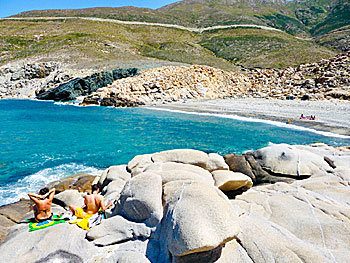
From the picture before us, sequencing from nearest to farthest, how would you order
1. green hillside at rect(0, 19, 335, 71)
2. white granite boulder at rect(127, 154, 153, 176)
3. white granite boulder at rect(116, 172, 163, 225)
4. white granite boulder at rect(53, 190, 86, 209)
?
1. white granite boulder at rect(116, 172, 163, 225)
2. white granite boulder at rect(53, 190, 86, 209)
3. white granite boulder at rect(127, 154, 153, 176)
4. green hillside at rect(0, 19, 335, 71)

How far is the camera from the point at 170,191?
20.0 feet

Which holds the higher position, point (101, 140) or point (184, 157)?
point (184, 157)

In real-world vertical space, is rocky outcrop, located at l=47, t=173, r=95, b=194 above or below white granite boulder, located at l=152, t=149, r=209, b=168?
below

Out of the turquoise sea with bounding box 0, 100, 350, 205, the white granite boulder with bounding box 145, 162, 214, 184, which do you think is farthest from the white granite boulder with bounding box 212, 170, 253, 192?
the turquoise sea with bounding box 0, 100, 350, 205

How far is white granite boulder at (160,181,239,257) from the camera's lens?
4.25m

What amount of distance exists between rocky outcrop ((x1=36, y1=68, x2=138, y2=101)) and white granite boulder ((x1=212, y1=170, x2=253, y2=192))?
49.8 metres

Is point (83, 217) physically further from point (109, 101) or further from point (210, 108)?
point (109, 101)

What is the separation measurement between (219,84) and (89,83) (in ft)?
109

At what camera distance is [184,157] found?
925 centimetres

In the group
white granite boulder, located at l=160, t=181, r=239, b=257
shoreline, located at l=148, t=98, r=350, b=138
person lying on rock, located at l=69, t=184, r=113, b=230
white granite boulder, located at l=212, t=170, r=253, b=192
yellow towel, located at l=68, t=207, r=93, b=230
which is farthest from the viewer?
shoreline, located at l=148, t=98, r=350, b=138

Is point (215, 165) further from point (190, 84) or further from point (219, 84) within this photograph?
point (219, 84)

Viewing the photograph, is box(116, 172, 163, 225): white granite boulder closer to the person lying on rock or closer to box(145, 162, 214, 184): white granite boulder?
box(145, 162, 214, 184): white granite boulder

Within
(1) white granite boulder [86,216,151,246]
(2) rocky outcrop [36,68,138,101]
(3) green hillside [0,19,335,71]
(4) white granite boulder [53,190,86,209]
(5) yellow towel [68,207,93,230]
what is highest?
(3) green hillside [0,19,335,71]

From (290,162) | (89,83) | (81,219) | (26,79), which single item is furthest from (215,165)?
(26,79)
